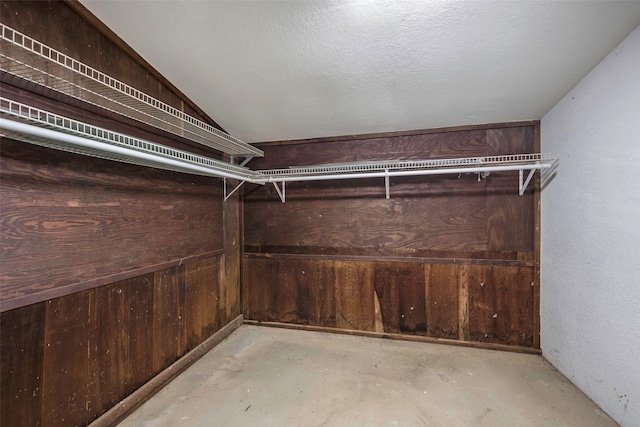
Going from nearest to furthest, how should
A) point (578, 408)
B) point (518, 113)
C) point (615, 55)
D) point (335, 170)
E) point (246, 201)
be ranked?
1. point (615, 55)
2. point (578, 408)
3. point (518, 113)
4. point (335, 170)
5. point (246, 201)

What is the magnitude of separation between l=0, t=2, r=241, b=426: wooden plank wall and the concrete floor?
11.8 inches

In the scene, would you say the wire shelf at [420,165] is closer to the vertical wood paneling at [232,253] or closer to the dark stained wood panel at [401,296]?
the vertical wood paneling at [232,253]

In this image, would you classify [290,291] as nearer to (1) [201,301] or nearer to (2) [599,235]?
(1) [201,301]

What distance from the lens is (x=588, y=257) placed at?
54.5 inches

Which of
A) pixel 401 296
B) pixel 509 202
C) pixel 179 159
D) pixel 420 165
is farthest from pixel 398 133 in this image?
pixel 179 159

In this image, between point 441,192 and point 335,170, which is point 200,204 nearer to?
point 335,170

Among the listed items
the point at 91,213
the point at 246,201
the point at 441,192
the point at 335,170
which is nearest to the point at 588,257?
the point at 441,192

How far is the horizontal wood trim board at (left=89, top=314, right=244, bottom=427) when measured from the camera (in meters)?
1.27

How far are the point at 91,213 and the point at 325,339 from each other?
1.76 metres

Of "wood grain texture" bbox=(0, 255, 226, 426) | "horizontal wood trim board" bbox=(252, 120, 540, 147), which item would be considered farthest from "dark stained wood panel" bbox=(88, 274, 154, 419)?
"horizontal wood trim board" bbox=(252, 120, 540, 147)

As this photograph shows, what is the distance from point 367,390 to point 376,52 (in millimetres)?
1842

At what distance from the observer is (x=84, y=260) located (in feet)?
3.87

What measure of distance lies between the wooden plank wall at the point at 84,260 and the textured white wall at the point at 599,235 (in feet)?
7.76

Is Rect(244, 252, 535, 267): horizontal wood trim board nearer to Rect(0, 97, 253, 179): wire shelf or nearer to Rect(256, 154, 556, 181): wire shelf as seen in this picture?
Rect(256, 154, 556, 181): wire shelf
